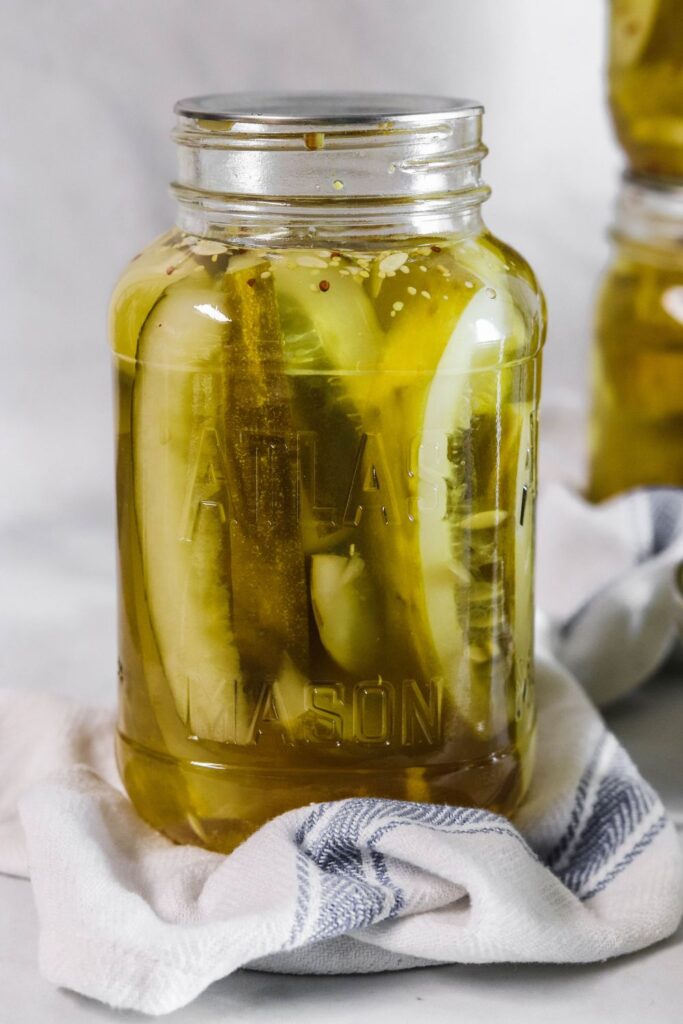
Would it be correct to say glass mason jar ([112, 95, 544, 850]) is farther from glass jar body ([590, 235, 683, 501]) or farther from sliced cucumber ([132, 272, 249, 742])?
glass jar body ([590, 235, 683, 501])

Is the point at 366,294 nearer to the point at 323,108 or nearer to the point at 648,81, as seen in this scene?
the point at 323,108

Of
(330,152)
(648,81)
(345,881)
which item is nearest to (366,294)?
(330,152)

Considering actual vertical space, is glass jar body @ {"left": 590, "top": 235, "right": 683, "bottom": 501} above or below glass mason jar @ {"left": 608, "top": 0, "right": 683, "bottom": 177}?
below

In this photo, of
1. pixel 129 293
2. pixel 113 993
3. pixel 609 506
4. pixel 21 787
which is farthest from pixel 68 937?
pixel 609 506

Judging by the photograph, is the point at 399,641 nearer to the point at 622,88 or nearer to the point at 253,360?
the point at 253,360

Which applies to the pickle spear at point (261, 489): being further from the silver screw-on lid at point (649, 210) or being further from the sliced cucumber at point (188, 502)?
the silver screw-on lid at point (649, 210)

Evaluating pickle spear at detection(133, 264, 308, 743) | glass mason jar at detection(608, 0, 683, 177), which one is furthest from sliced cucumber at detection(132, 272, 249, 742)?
glass mason jar at detection(608, 0, 683, 177)
